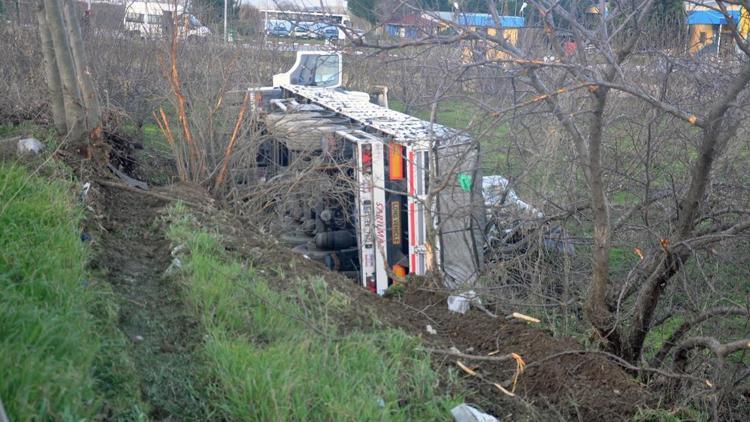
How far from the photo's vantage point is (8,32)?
594 inches

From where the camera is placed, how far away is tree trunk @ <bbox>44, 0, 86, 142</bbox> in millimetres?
7992

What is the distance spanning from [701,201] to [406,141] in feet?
13.9

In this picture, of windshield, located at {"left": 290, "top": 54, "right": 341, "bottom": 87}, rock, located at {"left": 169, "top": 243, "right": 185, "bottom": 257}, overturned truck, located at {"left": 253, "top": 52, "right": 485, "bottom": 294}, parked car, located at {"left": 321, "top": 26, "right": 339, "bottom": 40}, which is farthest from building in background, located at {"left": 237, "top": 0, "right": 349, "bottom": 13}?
windshield, located at {"left": 290, "top": 54, "right": 341, "bottom": 87}

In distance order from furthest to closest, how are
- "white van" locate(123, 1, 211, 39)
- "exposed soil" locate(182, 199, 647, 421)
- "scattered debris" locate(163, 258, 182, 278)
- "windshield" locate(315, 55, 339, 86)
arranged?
1. "windshield" locate(315, 55, 339, 86)
2. "white van" locate(123, 1, 211, 39)
3. "scattered debris" locate(163, 258, 182, 278)
4. "exposed soil" locate(182, 199, 647, 421)

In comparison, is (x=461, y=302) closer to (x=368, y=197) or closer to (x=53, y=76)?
(x=368, y=197)

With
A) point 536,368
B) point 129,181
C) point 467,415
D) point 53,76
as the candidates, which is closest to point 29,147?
point 53,76

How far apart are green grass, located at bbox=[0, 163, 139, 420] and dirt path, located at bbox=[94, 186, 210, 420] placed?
176 mm

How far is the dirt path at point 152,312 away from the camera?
386 centimetres

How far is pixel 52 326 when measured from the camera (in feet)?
11.4

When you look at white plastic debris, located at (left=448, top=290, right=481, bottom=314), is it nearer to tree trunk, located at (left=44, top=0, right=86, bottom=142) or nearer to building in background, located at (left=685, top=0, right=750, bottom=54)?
building in background, located at (left=685, top=0, right=750, bottom=54)

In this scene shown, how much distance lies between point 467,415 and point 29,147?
5.33 metres

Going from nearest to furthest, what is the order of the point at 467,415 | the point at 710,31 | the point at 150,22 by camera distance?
the point at 467,415, the point at 710,31, the point at 150,22

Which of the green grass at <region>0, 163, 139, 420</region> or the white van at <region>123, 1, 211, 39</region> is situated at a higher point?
the white van at <region>123, 1, 211, 39</region>

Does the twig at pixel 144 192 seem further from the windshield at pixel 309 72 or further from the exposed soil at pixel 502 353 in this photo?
the windshield at pixel 309 72
